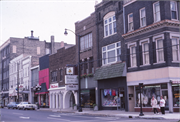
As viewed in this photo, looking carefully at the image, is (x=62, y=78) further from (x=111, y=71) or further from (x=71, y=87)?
(x=111, y=71)

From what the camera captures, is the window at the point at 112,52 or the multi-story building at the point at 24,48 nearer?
the window at the point at 112,52

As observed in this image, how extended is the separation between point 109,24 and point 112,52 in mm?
3723

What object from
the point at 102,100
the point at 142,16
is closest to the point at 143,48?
the point at 142,16

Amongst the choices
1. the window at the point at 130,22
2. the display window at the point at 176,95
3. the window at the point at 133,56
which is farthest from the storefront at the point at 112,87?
the display window at the point at 176,95

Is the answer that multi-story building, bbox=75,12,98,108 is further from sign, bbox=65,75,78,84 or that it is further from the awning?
the awning

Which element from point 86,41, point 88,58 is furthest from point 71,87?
point 86,41

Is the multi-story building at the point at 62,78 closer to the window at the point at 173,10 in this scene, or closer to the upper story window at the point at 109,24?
the upper story window at the point at 109,24

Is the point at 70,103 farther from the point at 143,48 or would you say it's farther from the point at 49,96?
the point at 143,48

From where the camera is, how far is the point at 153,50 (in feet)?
85.4

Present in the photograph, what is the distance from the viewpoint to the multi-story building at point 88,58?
116ft

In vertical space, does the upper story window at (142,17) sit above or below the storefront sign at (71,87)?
above

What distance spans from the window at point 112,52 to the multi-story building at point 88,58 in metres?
1.86

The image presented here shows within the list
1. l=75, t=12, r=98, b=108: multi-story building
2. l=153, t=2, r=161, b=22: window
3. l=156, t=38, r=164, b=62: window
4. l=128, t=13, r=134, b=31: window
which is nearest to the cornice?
l=153, t=2, r=161, b=22: window

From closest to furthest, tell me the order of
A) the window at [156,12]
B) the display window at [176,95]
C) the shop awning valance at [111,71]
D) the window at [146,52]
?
the display window at [176,95] < the window at [156,12] < the window at [146,52] < the shop awning valance at [111,71]
